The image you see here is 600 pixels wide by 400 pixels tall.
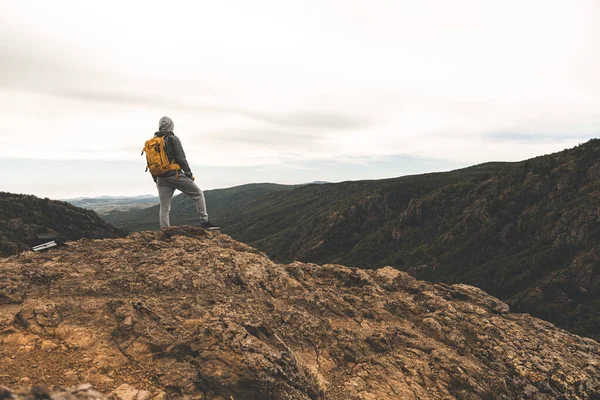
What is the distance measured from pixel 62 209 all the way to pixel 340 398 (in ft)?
582

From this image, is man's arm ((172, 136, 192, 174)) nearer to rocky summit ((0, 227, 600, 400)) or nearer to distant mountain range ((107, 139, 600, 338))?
rocky summit ((0, 227, 600, 400))

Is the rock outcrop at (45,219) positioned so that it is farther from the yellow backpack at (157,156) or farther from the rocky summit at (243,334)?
the rocky summit at (243,334)

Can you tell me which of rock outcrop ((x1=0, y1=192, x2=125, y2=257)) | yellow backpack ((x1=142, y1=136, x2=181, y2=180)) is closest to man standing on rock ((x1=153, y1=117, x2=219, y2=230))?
yellow backpack ((x1=142, y1=136, x2=181, y2=180))

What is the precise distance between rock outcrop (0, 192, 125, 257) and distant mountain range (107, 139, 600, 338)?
101276 millimetres

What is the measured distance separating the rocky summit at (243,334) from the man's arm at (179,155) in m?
3.06

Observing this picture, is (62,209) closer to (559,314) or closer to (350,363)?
(350,363)

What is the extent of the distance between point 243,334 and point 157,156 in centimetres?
714

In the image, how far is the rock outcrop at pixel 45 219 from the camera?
316ft

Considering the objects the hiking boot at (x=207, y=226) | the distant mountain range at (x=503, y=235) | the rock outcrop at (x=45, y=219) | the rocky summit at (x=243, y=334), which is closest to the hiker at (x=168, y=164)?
the hiking boot at (x=207, y=226)

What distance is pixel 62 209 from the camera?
14212 cm

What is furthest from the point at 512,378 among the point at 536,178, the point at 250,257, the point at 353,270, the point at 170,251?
the point at 536,178

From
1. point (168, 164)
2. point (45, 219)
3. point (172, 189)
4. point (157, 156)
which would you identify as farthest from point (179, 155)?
point (45, 219)

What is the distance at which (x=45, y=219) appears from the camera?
12388 centimetres

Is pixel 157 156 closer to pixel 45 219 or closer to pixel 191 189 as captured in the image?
pixel 191 189
